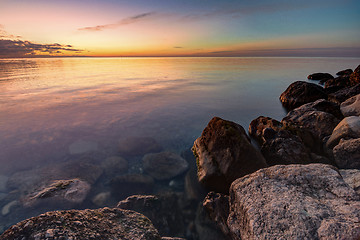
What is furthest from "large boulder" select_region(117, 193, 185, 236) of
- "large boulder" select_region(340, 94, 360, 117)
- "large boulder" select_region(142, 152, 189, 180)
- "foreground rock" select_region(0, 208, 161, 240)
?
"large boulder" select_region(340, 94, 360, 117)

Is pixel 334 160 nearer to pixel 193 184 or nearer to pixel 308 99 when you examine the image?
pixel 193 184

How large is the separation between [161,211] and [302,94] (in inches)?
549

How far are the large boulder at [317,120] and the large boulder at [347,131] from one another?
Result: 641 millimetres

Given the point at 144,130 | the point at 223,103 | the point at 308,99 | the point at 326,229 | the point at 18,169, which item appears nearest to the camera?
the point at 326,229

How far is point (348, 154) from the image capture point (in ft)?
16.6

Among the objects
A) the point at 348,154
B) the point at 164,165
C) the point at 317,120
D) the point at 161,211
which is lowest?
the point at 161,211

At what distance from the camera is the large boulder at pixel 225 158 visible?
511 centimetres

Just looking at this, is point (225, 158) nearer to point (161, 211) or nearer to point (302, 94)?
point (161, 211)

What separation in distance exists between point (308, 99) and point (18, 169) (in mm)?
17848

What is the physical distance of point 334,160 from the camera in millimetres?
5629

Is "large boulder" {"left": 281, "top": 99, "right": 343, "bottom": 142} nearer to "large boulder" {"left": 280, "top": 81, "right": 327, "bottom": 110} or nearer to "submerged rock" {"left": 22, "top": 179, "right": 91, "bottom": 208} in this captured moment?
"large boulder" {"left": 280, "top": 81, "right": 327, "bottom": 110}

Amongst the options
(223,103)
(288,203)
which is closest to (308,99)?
(223,103)

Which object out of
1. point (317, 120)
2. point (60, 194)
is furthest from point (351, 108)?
point (60, 194)

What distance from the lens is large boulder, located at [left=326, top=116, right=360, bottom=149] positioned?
557cm
